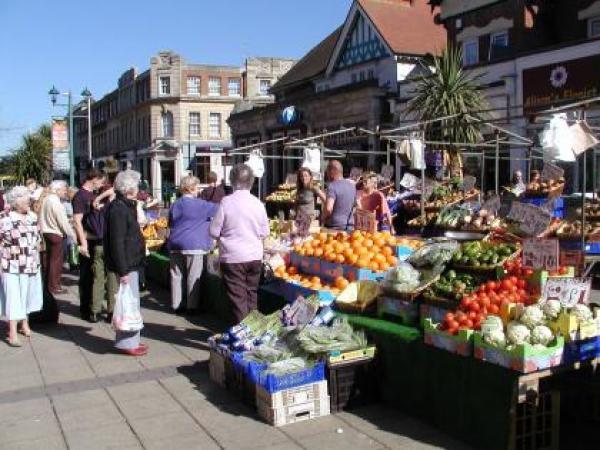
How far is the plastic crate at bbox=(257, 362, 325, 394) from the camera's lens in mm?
4770

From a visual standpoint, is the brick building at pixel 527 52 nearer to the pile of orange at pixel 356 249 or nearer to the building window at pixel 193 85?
the pile of orange at pixel 356 249

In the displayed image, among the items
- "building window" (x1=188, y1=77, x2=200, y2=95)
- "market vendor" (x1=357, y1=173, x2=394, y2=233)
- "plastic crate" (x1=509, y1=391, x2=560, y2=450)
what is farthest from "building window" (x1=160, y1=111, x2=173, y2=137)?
"plastic crate" (x1=509, y1=391, x2=560, y2=450)

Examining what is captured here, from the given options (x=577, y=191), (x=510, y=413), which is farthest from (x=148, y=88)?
(x=510, y=413)

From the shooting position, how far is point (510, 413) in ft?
13.2

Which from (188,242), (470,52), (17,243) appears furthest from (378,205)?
(470,52)

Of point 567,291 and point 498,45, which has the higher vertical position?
point 498,45

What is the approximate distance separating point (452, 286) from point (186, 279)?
4.35 metres

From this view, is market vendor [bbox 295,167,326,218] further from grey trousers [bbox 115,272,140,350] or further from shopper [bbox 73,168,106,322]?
grey trousers [bbox 115,272,140,350]

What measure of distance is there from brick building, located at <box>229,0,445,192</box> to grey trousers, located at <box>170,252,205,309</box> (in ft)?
43.2

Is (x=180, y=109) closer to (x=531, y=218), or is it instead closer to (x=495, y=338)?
(x=531, y=218)

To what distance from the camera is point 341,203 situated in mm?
8625

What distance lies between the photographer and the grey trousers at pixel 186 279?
859cm

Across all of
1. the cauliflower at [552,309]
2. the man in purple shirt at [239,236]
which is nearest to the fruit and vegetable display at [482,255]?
the cauliflower at [552,309]

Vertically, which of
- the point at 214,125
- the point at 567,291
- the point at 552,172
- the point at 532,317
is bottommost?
the point at 532,317
